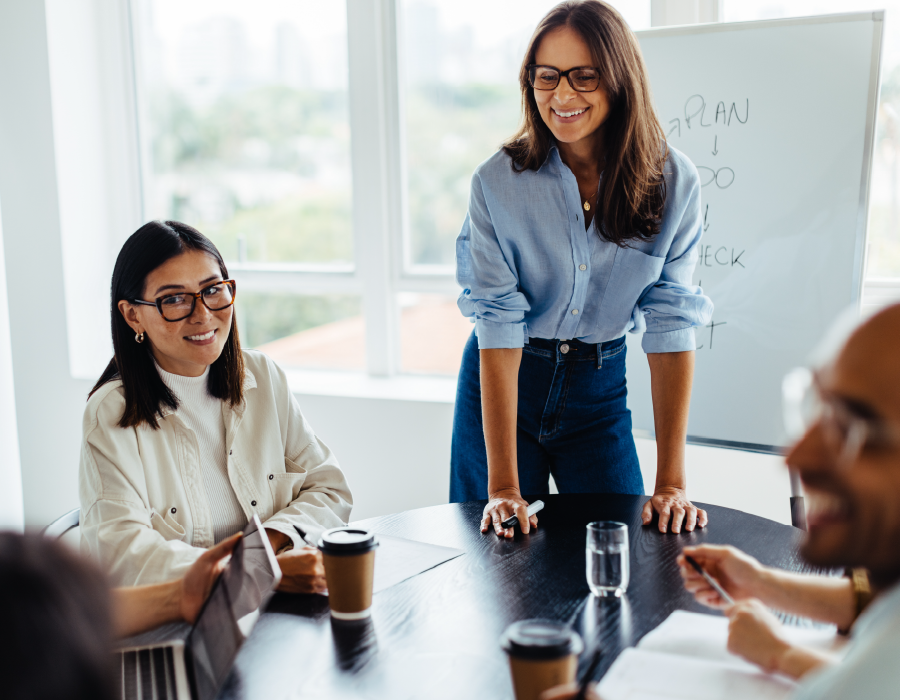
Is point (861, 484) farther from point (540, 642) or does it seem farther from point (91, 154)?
point (91, 154)

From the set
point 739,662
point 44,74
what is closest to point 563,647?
point 739,662

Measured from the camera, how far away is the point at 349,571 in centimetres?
111

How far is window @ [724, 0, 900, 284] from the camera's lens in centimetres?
235

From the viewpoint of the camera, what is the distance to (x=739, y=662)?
0.96 meters

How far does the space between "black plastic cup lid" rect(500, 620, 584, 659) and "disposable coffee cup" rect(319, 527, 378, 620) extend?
0.32m

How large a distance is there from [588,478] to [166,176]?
2.43 metres

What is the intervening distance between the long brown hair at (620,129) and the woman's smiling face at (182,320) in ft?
2.23

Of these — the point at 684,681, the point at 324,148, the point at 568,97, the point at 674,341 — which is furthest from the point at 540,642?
the point at 324,148

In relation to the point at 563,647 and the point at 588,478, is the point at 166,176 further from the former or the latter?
the point at 563,647

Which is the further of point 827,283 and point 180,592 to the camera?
point 827,283

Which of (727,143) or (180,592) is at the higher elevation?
(727,143)

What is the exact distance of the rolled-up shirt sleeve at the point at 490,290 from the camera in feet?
5.63

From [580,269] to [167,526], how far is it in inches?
37.5

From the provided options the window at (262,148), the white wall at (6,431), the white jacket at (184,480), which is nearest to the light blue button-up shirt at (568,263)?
the white jacket at (184,480)
